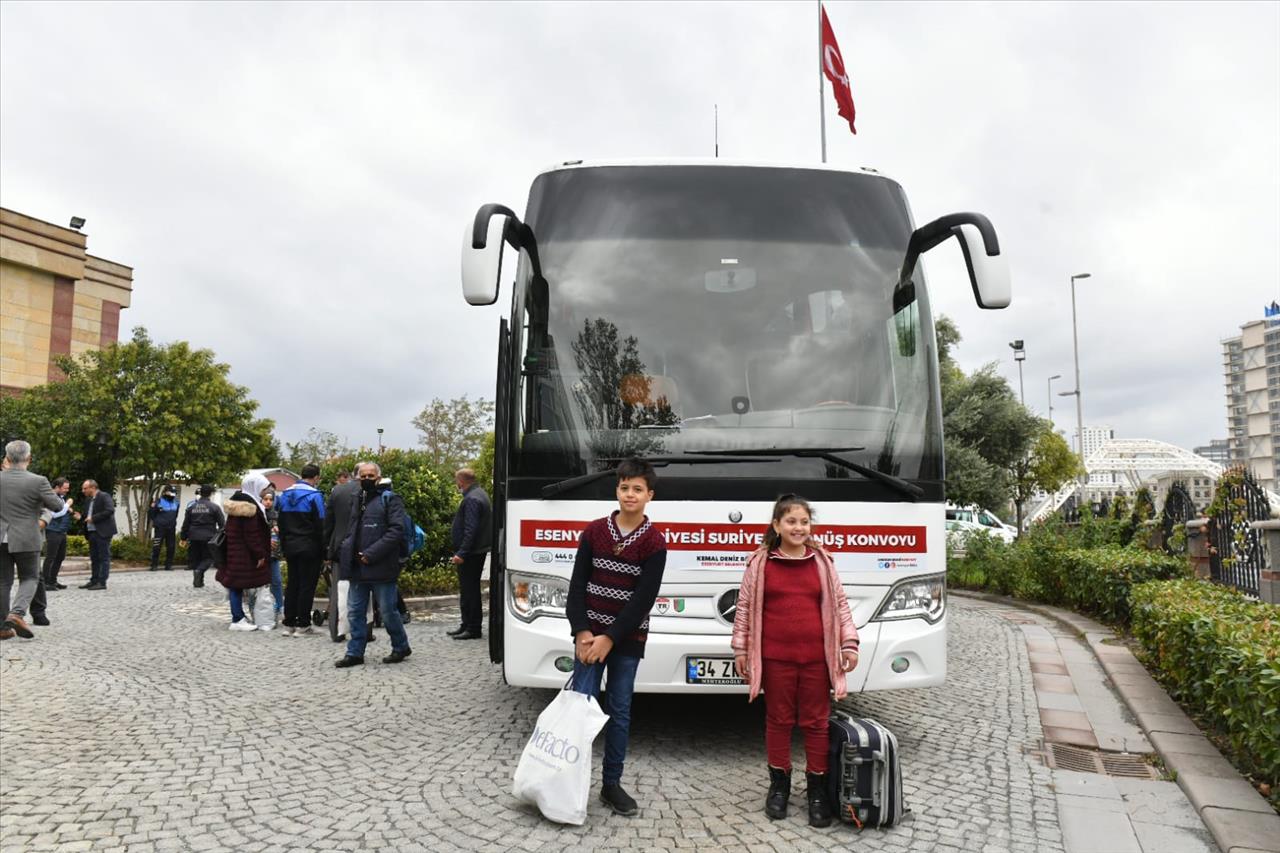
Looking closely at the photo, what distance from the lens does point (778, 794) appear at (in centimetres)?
418

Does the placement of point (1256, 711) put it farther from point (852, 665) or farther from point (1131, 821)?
point (852, 665)

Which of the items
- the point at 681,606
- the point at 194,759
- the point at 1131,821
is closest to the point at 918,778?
the point at 1131,821

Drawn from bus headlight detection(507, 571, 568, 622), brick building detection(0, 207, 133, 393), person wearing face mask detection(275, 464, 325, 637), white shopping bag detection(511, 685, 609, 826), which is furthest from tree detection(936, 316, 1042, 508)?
brick building detection(0, 207, 133, 393)

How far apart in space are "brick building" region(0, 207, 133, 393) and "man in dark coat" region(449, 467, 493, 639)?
38.4m

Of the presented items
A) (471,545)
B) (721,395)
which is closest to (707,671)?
(721,395)

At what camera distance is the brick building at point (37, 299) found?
4006cm

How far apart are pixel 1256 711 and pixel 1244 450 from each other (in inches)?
6159

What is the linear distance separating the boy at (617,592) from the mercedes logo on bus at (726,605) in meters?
0.74

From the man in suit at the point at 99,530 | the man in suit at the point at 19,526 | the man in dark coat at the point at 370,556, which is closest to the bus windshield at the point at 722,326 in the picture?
the man in dark coat at the point at 370,556

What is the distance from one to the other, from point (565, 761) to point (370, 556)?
4.23 meters

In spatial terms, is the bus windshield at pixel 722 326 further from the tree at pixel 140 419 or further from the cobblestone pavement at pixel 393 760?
the tree at pixel 140 419

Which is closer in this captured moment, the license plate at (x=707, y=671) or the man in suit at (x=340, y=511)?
the license plate at (x=707, y=671)

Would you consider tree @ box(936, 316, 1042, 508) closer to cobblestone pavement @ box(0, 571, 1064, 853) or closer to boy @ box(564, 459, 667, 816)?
cobblestone pavement @ box(0, 571, 1064, 853)

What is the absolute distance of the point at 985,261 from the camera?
500cm
